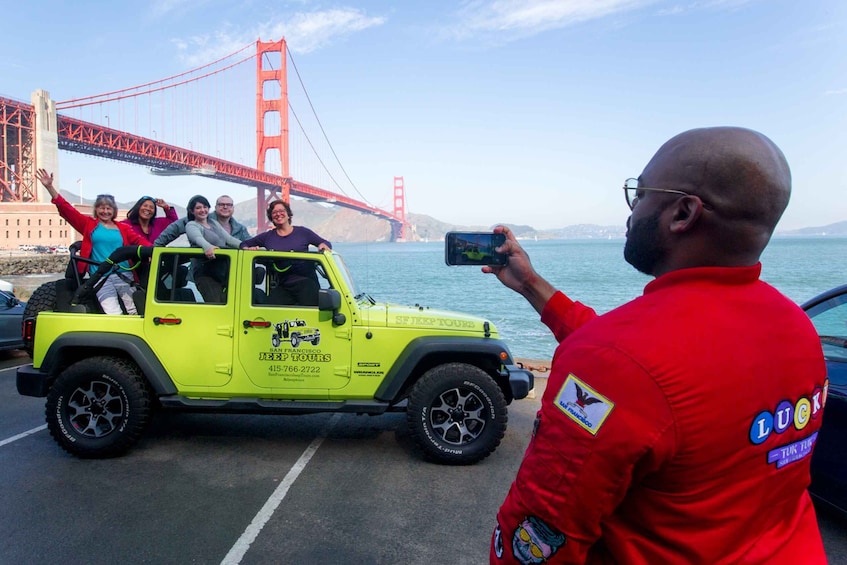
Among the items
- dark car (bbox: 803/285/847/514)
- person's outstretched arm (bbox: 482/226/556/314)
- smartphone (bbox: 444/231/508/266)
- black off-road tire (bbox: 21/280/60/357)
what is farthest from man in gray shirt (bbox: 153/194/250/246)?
dark car (bbox: 803/285/847/514)

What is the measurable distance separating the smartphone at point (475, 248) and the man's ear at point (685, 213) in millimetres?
716

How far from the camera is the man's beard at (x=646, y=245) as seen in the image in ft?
3.81

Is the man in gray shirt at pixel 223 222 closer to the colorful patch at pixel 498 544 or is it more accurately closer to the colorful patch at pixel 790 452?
the colorful patch at pixel 498 544

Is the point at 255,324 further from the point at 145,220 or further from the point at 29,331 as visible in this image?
the point at 145,220

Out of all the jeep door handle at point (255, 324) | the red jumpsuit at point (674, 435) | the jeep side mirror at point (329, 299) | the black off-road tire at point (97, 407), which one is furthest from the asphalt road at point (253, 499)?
the red jumpsuit at point (674, 435)

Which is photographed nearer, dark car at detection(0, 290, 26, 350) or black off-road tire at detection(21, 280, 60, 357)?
black off-road tire at detection(21, 280, 60, 357)

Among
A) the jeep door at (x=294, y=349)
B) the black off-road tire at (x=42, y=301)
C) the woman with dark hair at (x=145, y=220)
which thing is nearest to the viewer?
the jeep door at (x=294, y=349)

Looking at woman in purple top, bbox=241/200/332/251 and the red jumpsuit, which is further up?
woman in purple top, bbox=241/200/332/251

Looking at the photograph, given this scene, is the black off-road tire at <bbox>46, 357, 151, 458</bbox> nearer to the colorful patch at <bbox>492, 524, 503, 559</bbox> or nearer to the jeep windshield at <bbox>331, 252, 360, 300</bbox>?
the jeep windshield at <bbox>331, 252, 360, 300</bbox>

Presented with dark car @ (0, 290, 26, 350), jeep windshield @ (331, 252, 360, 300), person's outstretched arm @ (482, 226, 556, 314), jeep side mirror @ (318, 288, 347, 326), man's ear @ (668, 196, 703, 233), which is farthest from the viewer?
dark car @ (0, 290, 26, 350)

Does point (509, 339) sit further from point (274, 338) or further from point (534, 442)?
point (534, 442)

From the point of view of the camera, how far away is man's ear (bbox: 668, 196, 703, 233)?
3.56ft

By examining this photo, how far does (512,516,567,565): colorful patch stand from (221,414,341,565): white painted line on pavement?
2.51m

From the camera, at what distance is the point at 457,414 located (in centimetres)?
452
